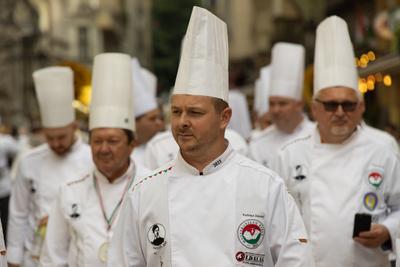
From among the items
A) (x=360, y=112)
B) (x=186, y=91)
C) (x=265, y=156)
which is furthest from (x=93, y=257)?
(x=265, y=156)

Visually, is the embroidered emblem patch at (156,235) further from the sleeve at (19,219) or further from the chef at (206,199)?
the sleeve at (19,219)

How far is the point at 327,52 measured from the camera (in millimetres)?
6156

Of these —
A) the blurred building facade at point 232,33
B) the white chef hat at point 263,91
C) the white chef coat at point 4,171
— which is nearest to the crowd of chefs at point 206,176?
the white chef hat at point 263,91

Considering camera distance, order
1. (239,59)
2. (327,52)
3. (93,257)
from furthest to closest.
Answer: (239,59) → (327,52) → (93,257)

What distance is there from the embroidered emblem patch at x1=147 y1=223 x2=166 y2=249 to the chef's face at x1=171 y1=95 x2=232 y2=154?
0.37m

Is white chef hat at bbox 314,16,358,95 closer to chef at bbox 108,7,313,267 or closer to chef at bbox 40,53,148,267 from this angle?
chef at bbox 40,53,148,267

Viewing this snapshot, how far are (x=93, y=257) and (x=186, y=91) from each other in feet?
5.29

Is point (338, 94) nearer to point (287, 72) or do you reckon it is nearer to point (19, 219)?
point (287, 72)

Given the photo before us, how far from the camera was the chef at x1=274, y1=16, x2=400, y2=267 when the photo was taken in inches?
214

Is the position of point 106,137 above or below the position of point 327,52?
below

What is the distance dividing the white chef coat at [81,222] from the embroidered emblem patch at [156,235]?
126 centimetres

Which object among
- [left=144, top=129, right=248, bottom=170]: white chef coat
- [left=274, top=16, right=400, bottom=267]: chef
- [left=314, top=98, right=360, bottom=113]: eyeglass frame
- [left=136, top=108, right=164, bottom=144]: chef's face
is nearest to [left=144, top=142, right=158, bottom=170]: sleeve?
[left=144, top=129, right=248, bottom=170]: white chef coat

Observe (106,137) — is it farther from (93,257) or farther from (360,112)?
(360,112)

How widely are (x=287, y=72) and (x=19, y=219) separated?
9.29 ft
